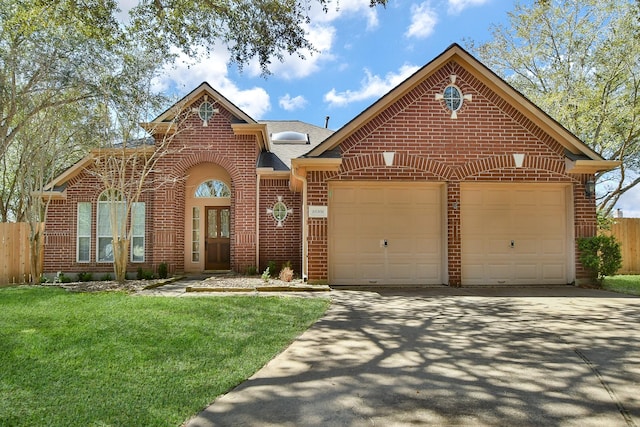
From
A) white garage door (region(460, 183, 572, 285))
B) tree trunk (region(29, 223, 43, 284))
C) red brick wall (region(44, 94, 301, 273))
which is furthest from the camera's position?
red brick wall (region(44, 94, 301, 273))

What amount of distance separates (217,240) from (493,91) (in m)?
10.1

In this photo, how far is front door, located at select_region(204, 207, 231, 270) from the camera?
1534 cm

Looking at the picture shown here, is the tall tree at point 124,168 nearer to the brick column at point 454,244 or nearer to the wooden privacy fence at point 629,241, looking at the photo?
the brick column at point 454,244

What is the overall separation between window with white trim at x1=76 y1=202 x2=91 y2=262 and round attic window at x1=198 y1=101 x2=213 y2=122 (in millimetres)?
4805

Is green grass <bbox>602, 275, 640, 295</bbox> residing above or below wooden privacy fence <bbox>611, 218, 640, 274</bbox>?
below

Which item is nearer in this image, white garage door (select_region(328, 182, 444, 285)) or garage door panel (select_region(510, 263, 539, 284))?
white garage door (select_region(328, 182, 444, 285))

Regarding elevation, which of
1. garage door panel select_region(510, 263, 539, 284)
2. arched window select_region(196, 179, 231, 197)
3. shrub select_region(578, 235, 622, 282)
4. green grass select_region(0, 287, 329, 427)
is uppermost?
arched window select_region(196, 179, 231, 197)

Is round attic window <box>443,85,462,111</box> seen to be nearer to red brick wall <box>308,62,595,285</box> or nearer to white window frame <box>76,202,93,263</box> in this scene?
red brick wall <box>308,62,595,285</box>

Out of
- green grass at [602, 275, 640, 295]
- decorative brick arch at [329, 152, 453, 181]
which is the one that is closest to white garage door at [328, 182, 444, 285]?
decorative brick arch at [329, 152, 453, 181]

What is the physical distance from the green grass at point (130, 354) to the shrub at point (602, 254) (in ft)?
23.3

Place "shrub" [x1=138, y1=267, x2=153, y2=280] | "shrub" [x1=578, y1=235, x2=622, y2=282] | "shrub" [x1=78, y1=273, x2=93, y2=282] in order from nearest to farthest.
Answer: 1. "shrub" [x1=578, y1=235, x2=622, y2=282]
2. "shrub" [x1=138, y1=267, x2=153, y2=280]
3. "shrub" [x1=78, y1=273, x2=93, y2=282]

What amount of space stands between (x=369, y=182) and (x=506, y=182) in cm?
353

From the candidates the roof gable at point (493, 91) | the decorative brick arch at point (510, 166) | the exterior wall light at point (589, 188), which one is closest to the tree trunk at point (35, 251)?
the roof gable at point (493, 91)

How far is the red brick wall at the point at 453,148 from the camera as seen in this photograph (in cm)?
1069
